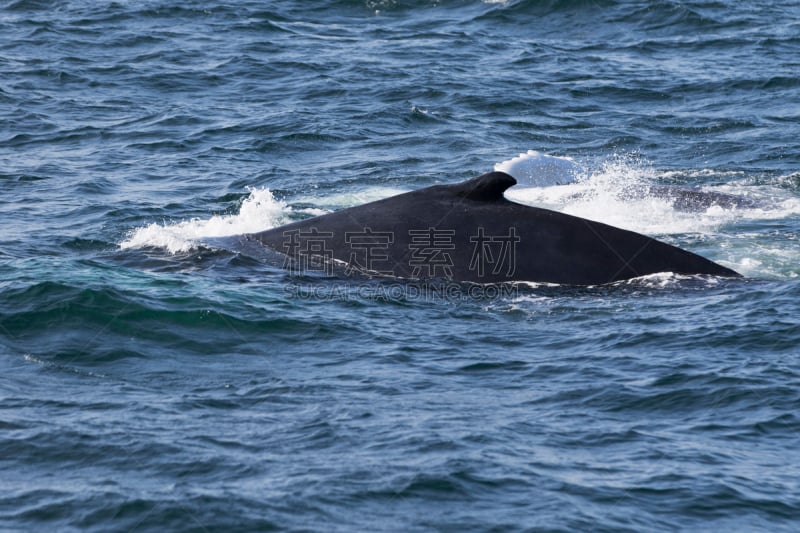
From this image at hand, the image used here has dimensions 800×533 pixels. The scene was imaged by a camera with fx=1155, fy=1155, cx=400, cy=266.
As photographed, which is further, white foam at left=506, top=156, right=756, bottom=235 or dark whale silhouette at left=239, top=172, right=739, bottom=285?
white foam at left=506, top=156, right=756, bottom=235

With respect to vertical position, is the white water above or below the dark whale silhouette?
below

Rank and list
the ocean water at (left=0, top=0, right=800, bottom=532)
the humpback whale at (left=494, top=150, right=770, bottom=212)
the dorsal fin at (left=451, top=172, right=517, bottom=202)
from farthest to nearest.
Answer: the humpback whale at (left=494, top=150, right=770, bottom=212), the dorsal fin at (left=451, top=172, right=517, bottom=202), the ocean water at (left=0, top=0, right=800, bottom=532)

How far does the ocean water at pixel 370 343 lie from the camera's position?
6773 mm

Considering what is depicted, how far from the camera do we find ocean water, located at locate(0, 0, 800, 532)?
6773 millimetres

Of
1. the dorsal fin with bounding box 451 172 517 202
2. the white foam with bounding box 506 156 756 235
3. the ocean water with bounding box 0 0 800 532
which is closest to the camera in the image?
the ocean water with bounding box 0 0 800 532

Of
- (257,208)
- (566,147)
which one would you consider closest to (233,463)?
(257,208)

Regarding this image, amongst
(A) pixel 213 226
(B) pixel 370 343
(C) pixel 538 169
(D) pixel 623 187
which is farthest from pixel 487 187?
(D) pixel 623 187

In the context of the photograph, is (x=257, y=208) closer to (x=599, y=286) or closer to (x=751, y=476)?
(x=599, y=286)

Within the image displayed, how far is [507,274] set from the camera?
33.9ft

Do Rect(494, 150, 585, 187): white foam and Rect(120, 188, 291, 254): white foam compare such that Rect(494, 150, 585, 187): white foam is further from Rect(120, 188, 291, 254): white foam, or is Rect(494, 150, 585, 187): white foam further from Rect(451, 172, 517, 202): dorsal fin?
Rect(120, 188, 291, 254): white foam

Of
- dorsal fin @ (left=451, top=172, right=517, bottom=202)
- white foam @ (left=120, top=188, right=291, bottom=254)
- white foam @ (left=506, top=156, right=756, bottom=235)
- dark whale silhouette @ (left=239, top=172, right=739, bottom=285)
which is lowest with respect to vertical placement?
white foam @ (left=506, top=156, right=756, bottom=235)

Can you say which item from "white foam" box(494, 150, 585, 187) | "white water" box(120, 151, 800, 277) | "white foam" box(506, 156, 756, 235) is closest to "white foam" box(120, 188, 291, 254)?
"white water" box(120, 151, 800, 277)

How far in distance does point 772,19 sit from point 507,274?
20.7 meters

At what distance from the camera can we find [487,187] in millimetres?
10414
